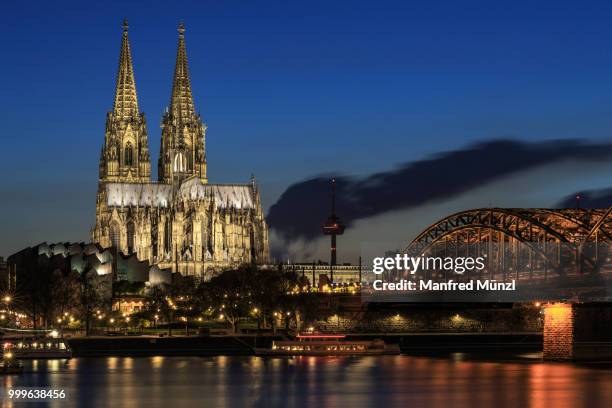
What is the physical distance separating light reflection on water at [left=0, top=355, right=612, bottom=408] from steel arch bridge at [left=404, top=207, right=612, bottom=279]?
8039 millimetres

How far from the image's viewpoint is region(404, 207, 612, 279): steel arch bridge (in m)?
114

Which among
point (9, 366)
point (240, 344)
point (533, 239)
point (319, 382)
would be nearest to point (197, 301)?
point (240, 344)

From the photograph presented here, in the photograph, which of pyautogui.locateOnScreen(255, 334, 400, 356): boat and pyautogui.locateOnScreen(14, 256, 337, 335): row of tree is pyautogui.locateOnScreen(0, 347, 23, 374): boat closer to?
pyautogui.locateOnScreen(255, 334, 400, 356): boat

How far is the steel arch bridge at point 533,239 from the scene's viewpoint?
4483 inches

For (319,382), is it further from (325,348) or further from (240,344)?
(240,344)

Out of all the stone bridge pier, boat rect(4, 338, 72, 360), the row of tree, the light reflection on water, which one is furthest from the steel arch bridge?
boat rect(4, 338, 72, 360)

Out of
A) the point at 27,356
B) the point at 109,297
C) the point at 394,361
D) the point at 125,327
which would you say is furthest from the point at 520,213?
the point at 109,297

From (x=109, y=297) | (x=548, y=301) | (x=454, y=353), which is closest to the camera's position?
(x=548, y=301)

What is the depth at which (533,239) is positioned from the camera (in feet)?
422

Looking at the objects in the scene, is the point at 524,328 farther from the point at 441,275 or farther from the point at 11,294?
the point at 11,294

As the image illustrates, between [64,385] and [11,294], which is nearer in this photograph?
[64,385]

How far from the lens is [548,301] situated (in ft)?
366

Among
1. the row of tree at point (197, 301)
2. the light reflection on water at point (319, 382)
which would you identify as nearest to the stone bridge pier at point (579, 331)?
the light reflection on water at point (319, 382)

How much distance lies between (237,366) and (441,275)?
32.5m
